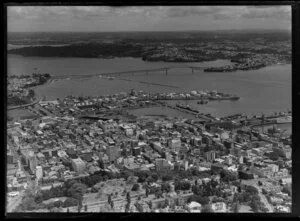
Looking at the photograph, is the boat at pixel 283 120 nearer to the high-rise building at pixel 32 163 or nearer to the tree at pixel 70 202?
the tree at pixel 70 202

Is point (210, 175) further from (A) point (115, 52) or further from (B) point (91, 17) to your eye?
(B) point (91, 17)

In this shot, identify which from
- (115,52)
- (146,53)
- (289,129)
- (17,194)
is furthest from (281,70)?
(17,194)

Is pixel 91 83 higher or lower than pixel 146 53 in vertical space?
lower

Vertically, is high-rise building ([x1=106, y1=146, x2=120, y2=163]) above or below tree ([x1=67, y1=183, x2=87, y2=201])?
above

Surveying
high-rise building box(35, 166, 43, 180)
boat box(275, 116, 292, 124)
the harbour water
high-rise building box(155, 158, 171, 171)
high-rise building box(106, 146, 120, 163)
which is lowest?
high-rise building box(35, 166, 43, 180)

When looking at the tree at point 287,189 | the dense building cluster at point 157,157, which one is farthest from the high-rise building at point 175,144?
the tree at point 287,189

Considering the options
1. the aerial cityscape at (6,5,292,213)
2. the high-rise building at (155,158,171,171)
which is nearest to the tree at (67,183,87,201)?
the aerial cityscape at (6,5,292,213)

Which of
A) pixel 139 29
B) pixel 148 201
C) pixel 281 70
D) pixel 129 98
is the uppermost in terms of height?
pixel 139 29

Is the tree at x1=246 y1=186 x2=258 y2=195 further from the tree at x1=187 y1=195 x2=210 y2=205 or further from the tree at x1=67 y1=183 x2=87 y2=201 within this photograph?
the tree at x1=67 y1=183 x2=87 y2=201
